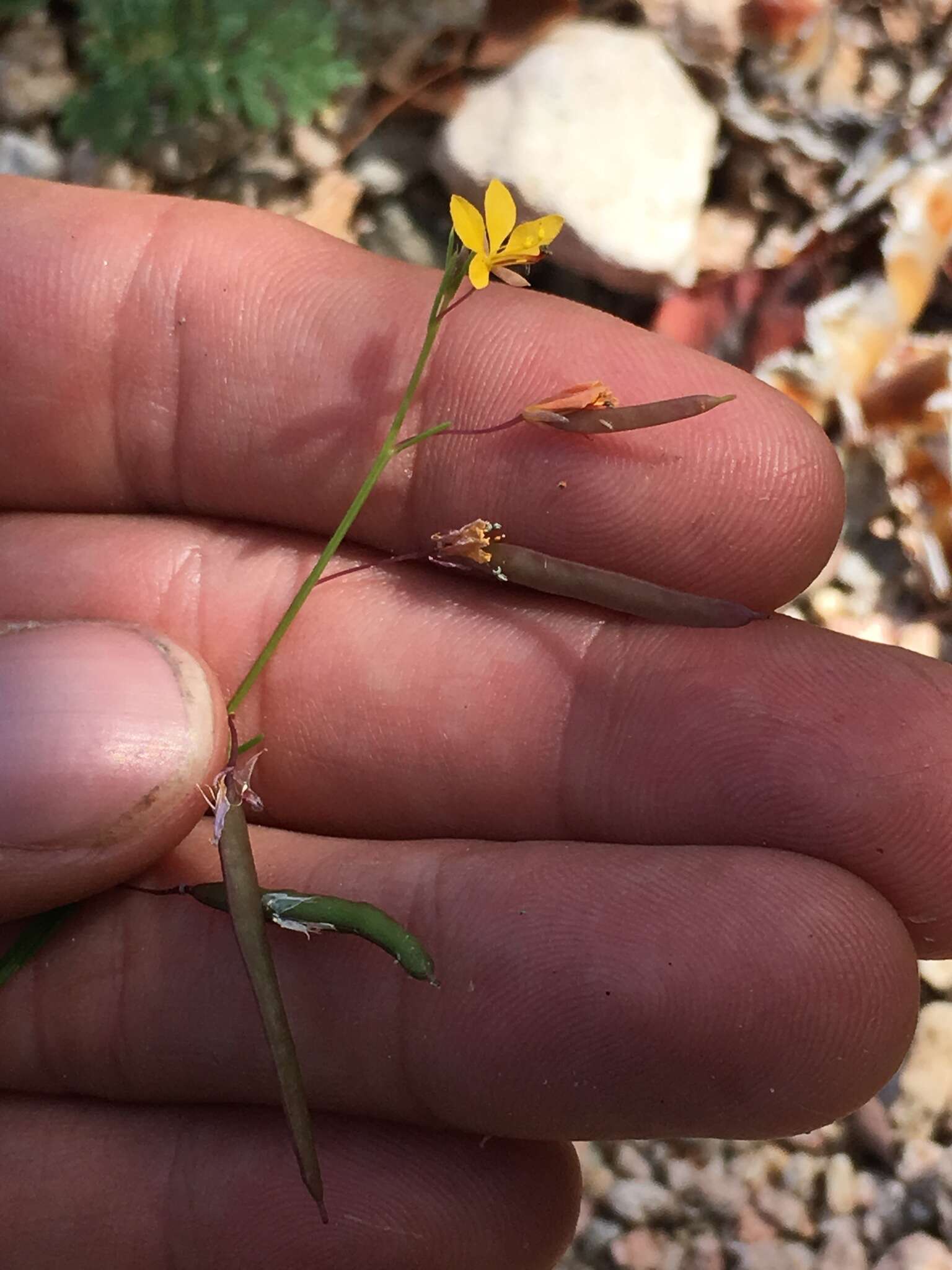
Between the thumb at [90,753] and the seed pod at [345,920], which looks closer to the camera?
the seed pod at [345,920]

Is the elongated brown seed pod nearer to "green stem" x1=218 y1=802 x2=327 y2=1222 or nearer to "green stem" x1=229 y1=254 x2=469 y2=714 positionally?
"green stem" x1=229 y1=254 x2=469 y2=714

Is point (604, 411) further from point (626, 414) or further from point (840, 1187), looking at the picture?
point (840, 1187)

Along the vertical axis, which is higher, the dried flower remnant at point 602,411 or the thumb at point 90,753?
the dried flower remnant at point 602,411

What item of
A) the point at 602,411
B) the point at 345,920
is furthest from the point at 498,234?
the point at 345,920

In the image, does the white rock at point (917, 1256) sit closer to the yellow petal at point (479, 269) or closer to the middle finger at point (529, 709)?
the middle finger at point (529, 709)

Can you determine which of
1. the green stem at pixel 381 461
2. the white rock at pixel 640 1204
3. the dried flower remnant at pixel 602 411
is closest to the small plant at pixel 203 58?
the green stem at pixel 381 461

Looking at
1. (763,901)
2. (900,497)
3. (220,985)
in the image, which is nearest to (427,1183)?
(220,985)

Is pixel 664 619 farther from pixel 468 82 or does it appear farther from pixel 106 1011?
pixel 468 82
